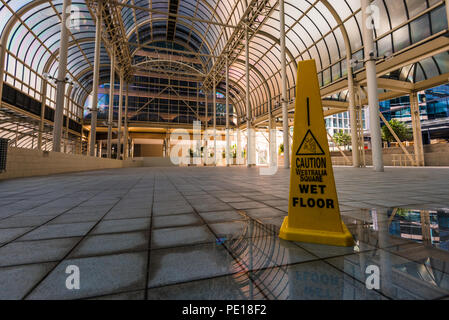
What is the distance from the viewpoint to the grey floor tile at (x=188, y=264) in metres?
1.02

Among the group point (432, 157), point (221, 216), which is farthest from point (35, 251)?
point (432, 157)

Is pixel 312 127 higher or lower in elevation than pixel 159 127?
lower

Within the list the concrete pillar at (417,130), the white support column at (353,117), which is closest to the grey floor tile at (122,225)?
the white support column at (353,117)

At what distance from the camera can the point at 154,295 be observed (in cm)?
88

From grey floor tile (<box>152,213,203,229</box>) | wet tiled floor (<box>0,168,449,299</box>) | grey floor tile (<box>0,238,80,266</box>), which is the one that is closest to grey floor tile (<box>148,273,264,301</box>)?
wet tiled floor (<box>0,168,449,299</box>)

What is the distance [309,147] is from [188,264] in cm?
124

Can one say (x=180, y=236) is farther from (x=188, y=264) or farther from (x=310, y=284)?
(x=310, y=284)

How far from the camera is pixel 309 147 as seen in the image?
163 centimetres

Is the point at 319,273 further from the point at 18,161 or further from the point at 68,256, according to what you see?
the point at 18,161

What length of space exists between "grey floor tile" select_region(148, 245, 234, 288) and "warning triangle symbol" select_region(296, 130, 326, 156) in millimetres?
984

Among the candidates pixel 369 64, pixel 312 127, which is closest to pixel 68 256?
pixel 312 127

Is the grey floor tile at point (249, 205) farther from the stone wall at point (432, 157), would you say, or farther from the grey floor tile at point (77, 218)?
the stone wall at point (432, 157)

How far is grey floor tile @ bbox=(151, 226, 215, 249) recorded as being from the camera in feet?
4.94
